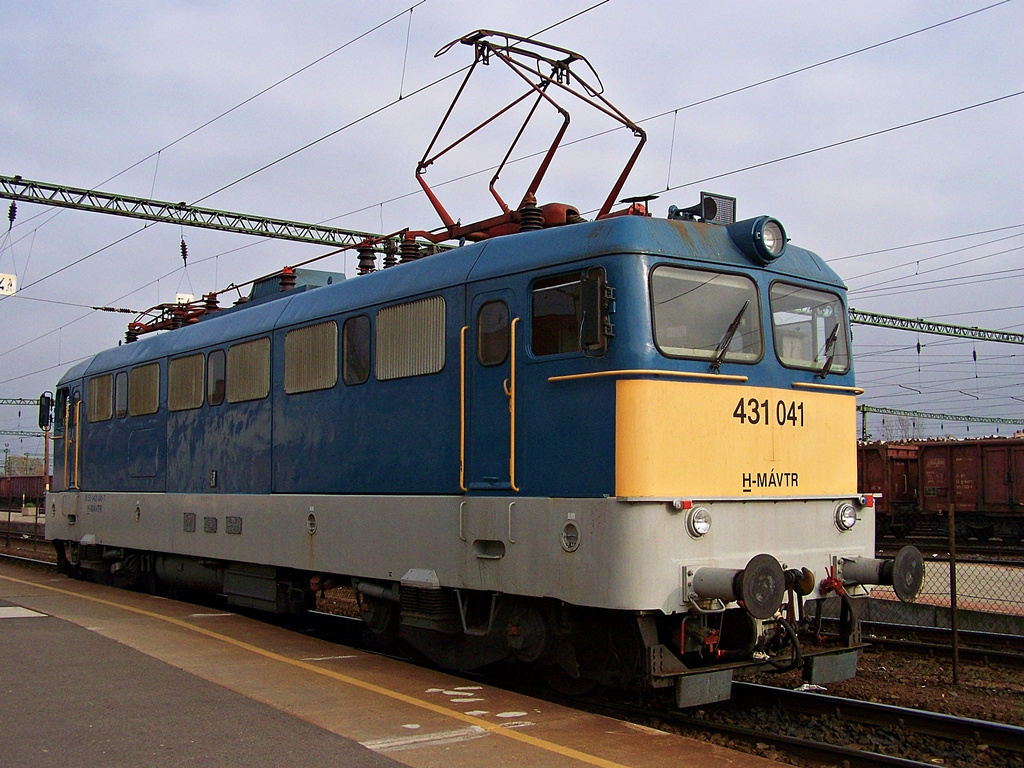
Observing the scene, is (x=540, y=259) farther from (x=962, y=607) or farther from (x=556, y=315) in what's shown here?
(x=962, y=607)

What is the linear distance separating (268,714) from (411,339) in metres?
3.49

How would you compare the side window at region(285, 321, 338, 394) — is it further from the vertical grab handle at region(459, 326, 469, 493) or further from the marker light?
the marker light

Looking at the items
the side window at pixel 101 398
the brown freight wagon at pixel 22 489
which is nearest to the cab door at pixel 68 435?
the side window at pixel 101 398

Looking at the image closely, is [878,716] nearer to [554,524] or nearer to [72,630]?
[554,524]

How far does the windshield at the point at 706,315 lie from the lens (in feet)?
24.0

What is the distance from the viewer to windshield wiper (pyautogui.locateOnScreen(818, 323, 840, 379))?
8.30 metres

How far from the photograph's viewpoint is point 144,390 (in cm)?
1455

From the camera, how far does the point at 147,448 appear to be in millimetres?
14242

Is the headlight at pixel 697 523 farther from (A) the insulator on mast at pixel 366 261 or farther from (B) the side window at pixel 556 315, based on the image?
(A) the insulator on mast at pixel 366 261

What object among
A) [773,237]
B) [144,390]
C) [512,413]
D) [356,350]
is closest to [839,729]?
[512,413]

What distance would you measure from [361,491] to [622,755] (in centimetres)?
410

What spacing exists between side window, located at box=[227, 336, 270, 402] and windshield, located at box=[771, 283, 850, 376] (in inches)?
231

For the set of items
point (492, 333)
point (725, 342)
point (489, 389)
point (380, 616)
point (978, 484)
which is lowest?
point (380, 616)

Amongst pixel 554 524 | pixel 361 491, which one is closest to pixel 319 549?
pixel 361 491
